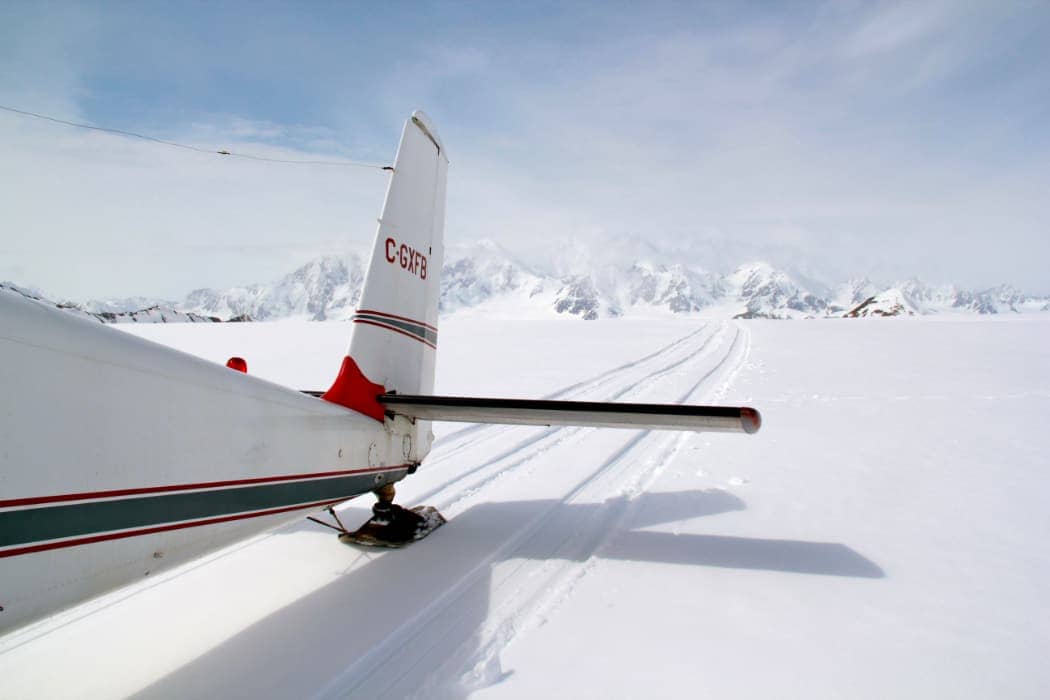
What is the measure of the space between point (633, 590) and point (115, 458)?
9.47 ft

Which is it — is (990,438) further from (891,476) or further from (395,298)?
(395,298)

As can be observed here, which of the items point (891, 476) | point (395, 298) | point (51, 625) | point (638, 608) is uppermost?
point (395, 298)

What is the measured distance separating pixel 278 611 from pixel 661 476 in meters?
3.92

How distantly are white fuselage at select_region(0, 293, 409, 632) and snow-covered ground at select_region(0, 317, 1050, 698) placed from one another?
78 cm

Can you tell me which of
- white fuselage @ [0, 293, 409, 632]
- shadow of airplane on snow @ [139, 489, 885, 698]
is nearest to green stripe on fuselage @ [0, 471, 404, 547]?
white fuselage @ [0, 293, 409, 632]

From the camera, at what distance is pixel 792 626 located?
3178 mm

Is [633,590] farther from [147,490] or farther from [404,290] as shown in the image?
[404,290]

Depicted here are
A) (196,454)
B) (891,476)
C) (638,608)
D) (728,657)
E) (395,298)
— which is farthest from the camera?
(891,476)

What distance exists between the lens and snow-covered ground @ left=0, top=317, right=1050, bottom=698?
2756mm

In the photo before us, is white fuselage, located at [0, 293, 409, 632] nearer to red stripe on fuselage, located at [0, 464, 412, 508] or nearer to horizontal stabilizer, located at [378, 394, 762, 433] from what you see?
red stripe on fuselage, located at [0, 464, 412, 508]

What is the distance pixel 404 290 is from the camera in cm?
484

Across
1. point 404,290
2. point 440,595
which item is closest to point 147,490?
point 440,595

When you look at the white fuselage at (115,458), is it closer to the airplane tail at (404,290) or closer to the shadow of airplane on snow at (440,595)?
the shadow of airplane on snow at (440,595)

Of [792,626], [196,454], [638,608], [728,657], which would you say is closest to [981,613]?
[792,626]
